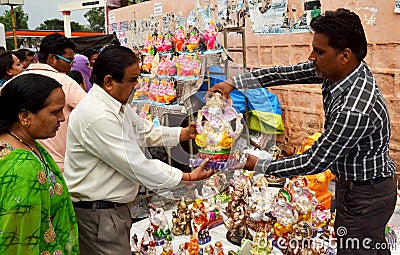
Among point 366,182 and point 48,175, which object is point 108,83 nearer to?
point 48,175

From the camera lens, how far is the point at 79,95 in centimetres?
278

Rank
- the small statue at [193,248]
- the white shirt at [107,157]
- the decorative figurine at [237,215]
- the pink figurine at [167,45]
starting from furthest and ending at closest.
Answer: the pink figurine at [167,45] < the decorative figurine at [237,215] < the small statue at [193,248] < the white shirt at [107,157]

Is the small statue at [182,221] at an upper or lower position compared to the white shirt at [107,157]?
lower

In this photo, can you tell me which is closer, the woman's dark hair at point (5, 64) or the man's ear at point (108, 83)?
the man's ear at point (108, 83)

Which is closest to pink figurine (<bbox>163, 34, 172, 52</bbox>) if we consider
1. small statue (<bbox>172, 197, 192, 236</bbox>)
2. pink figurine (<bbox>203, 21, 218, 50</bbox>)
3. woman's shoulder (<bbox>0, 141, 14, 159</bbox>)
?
pink figurine (<bbox>203, 21, 218, 50</bbox>)

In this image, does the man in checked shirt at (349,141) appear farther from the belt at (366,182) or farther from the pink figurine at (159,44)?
the pink figurine at (159,44)

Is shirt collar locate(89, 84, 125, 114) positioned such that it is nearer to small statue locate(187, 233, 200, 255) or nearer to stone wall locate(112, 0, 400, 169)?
small statue locate(187, 233, 200, 255)

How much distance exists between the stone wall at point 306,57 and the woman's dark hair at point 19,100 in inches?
123

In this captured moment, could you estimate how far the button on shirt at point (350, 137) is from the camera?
1626 millimetres

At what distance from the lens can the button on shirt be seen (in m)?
1.63

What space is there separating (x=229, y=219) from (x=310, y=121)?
2112mm

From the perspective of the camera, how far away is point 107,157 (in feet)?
5.82

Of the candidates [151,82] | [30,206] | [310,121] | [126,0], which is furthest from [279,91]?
[126,0]

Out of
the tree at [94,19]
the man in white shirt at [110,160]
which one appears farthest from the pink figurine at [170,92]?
the tree at [94,19]
